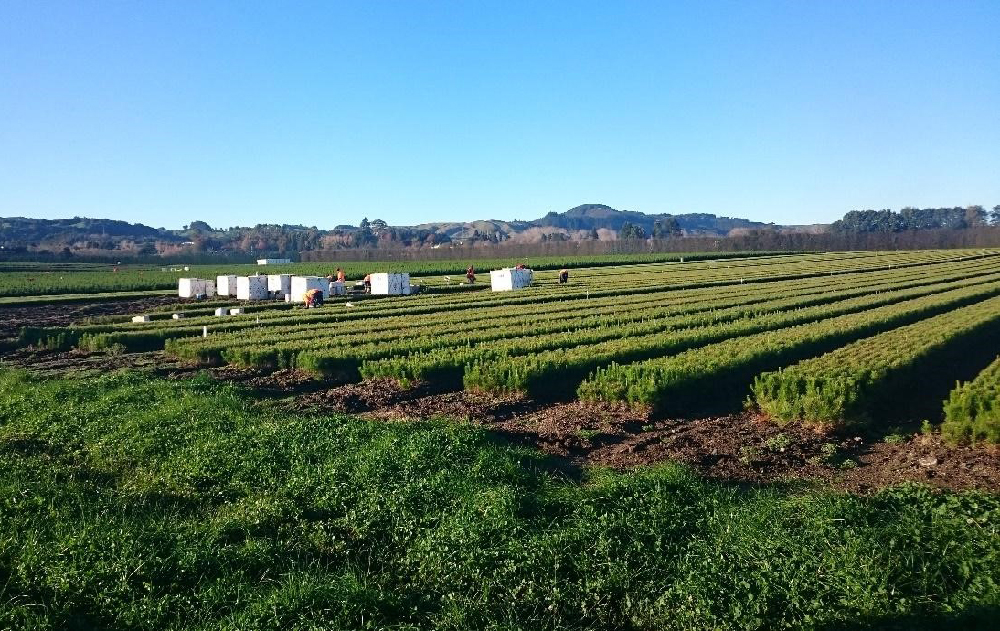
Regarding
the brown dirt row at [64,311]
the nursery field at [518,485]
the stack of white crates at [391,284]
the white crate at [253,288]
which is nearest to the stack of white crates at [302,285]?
the white crate at [253,288]

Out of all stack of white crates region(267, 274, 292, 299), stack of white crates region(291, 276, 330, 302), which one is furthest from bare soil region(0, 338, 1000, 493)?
stack of white crates region(267, 274, 292, 299)

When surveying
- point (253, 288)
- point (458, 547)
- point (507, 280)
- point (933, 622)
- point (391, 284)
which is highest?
point (507, 280)

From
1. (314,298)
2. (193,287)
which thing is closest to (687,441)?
(314,298)

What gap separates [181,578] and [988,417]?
11.5 metres

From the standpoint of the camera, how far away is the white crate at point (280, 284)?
45125mm

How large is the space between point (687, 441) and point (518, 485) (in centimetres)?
410

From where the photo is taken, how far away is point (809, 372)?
14.0 meters

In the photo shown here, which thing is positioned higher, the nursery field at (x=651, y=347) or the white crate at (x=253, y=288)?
the white crate at (x=253, y=288)

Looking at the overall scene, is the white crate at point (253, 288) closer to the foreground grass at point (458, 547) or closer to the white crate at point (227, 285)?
the white crate at point (227, 285)

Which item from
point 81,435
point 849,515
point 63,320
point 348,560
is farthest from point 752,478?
point 63,320

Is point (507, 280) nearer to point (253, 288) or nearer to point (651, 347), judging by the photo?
point (253, 288)

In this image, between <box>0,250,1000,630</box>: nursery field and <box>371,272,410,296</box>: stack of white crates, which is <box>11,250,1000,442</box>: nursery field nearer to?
<box>0,250,1000,630</box>: nursery field

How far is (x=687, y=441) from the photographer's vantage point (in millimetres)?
12164

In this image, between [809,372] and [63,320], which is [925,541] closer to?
[809,372]
